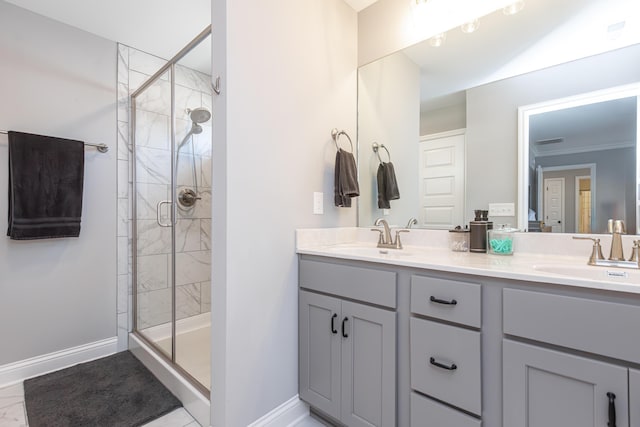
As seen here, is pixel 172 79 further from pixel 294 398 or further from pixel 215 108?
pixel 294 398

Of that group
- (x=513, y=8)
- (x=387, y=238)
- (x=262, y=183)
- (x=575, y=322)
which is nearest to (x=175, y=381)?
(x=262, y=183)

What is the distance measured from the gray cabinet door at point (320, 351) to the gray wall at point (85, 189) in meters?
1.70

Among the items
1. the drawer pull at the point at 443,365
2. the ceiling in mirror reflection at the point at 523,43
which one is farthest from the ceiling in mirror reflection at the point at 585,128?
the drawer pull at the point at 443,365

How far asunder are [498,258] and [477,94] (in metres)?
0.91

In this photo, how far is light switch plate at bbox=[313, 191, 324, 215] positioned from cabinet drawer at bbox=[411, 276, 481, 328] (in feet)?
2.35

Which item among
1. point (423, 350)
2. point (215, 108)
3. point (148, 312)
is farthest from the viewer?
point (148, 312)

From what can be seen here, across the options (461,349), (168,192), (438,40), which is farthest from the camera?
(168,192)

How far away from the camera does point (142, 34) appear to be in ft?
6.98

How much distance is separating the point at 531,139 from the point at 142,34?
2.66 metres

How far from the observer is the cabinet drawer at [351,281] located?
1194 mm

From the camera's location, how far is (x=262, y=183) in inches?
53.7

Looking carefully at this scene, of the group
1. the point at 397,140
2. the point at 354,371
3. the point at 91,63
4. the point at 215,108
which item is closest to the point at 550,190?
the point at 397,140

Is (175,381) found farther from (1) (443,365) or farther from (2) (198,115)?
(2) (198,115)

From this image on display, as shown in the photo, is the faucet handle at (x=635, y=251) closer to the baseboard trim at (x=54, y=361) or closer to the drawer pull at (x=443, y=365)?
the drawer pull at (x=443, y=365)
